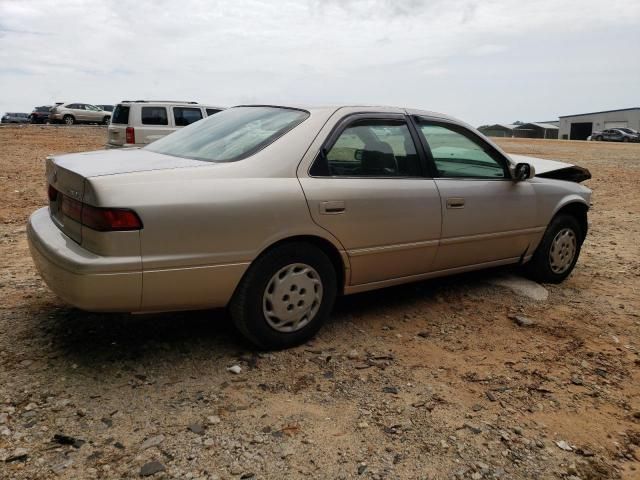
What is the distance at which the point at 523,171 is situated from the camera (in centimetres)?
466

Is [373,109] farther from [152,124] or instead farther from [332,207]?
[152,124]

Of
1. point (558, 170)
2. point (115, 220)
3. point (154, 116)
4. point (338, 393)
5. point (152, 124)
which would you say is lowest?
point (338, 393)

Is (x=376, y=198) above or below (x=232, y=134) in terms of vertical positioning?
below

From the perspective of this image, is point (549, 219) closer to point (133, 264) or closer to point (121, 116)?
point (133, 264)

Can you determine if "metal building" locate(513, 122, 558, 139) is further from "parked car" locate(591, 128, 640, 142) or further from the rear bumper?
the rear bumper

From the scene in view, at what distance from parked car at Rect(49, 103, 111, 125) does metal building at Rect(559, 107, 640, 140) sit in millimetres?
55414

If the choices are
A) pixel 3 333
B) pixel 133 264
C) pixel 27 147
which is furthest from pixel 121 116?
pixel 133 264

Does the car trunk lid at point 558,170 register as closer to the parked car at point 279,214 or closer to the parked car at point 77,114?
the parked car at point 279,214

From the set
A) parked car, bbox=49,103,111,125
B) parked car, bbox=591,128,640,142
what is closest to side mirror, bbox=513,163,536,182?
parked car, bbox=49,103,111,125

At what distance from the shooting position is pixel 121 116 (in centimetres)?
1320

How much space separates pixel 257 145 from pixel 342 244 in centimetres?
80

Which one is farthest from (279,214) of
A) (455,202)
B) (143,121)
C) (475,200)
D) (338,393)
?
(143,121)

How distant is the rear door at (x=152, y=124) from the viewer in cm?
1291

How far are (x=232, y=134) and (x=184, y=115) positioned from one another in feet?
34.0
